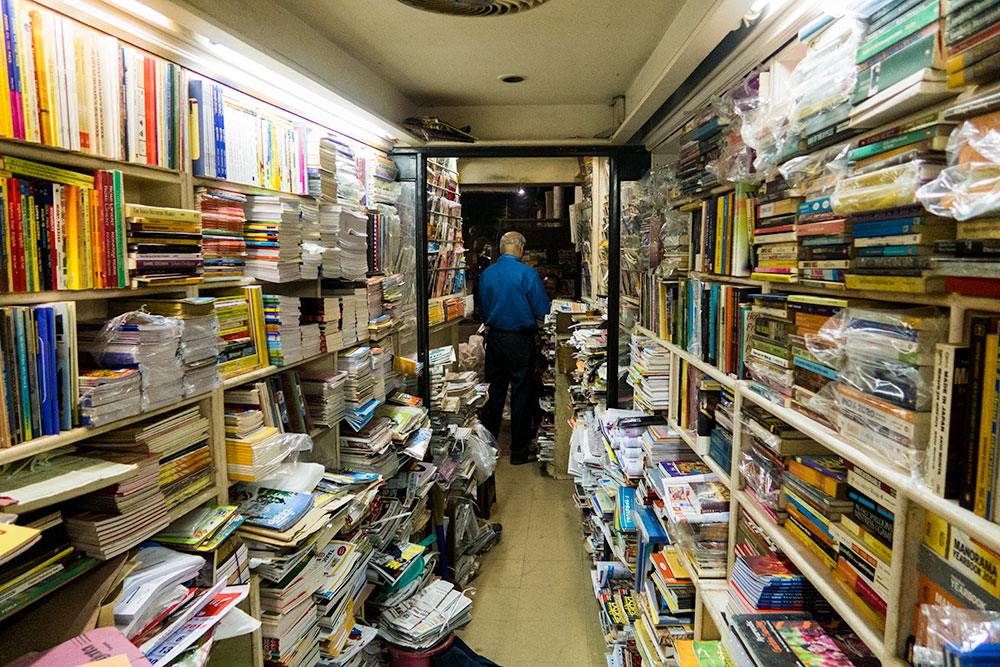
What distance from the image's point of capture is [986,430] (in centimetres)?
81

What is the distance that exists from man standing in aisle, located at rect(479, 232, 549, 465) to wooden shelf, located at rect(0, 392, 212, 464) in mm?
3824

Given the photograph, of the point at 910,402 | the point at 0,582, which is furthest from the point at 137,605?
the point at 910,402

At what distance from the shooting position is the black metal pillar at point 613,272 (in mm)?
3244

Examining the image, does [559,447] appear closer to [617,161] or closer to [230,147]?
[617,161]

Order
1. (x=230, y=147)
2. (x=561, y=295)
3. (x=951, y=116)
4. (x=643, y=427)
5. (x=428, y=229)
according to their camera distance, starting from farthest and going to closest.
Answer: (x=561, y=295) < (x=428, y=229) < (x=643, y=427) < (x=230, y=147) < (x=951, y=116)

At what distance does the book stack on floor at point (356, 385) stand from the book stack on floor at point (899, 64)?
202 centimetres

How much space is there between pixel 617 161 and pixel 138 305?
2.46 meters

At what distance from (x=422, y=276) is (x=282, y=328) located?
1493 mm

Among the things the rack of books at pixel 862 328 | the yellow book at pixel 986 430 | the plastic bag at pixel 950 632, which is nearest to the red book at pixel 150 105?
the rack of books at pixel 862 328

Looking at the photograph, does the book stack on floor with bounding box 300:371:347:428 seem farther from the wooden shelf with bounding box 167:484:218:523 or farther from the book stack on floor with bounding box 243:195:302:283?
the wooden shelf with bounding box 167:484:218:523

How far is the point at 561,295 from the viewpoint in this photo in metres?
7.10

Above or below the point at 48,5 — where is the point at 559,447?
below

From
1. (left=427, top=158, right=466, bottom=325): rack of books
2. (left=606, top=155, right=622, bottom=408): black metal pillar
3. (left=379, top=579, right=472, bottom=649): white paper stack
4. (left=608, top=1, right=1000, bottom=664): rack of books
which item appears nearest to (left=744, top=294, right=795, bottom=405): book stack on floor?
(left=608, top=1, right=1000, bottom=664): rack of books

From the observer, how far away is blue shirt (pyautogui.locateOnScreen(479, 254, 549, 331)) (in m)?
5.16
